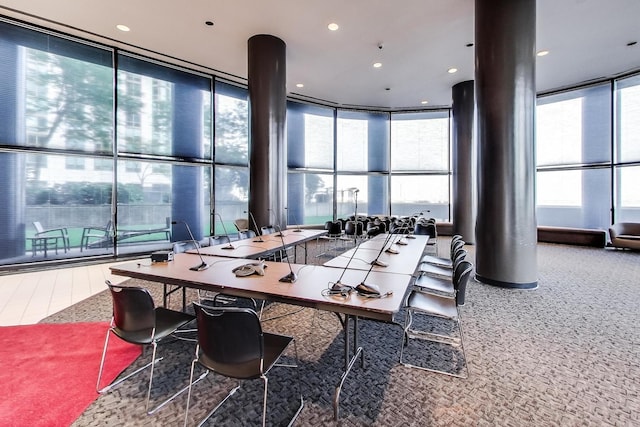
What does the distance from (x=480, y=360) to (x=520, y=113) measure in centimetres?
373

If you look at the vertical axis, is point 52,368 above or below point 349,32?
below

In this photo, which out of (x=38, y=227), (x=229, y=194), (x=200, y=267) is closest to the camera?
(x=200, y=267)

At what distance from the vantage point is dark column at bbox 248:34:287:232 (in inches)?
234

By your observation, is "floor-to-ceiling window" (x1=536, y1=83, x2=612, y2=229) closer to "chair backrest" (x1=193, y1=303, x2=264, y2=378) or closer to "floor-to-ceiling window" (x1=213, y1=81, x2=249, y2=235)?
"floor-to-ceiling window" (x1=213, y1=81, x2=249, y2=235)

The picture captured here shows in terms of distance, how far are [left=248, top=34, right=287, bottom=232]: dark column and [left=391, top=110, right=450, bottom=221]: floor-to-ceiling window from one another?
572cm

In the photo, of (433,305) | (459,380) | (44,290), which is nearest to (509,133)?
(433,305)

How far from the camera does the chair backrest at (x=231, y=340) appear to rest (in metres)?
1.60

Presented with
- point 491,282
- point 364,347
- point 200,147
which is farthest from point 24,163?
point 491,282

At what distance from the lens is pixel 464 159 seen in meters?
8.80

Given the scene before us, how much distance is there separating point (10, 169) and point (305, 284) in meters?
6.29

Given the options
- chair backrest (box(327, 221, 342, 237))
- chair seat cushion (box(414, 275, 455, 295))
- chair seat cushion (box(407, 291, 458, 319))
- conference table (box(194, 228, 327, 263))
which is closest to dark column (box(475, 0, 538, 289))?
chair seat cushion (box(414, 275, 455, 295))

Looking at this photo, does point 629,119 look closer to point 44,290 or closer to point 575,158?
point 575,158

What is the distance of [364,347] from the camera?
2.82 meters

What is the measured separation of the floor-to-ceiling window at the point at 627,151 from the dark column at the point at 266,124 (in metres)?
8.95
